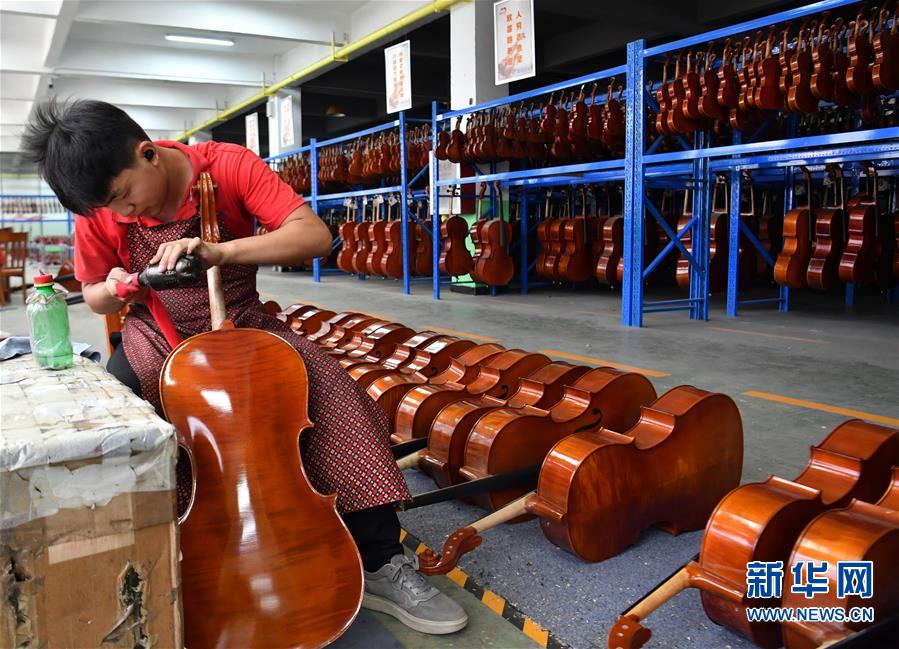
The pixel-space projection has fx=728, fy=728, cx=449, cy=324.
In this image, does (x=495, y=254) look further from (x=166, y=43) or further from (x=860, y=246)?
(x=166, y=43)

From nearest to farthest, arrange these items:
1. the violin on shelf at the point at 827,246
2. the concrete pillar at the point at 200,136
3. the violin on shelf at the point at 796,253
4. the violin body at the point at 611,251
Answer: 1. the violin on shelf at the point at 827,246
2. the violin on shelf at the point at 796,253
3. the violin body at the point at 611,251
4. the concrete pillar at the point at 200,136

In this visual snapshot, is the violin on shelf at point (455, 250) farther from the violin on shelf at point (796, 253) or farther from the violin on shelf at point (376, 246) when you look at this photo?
the violin on shelf at point (796, 253)

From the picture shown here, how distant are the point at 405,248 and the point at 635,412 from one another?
800cm

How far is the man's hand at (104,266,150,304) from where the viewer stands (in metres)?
1.91

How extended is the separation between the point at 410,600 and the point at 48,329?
1071 mm

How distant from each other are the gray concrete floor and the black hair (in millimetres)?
1253

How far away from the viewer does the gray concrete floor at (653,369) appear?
5.99 feet

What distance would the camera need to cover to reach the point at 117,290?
1.91m

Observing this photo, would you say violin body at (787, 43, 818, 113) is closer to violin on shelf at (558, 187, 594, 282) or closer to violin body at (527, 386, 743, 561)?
violin on shelf at (558, 187, 594, 282)

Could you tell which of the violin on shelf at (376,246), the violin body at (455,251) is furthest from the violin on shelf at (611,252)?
the violin on shelf at (376,246)

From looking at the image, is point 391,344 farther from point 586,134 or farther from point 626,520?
point 586,134

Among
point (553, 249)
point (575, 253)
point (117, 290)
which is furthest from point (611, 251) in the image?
point (117, 290)

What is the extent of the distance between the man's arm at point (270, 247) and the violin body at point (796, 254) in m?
5.93

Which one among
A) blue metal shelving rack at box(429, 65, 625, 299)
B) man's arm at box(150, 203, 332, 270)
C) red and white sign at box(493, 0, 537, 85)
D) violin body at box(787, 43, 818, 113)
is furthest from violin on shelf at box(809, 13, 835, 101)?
man's arm at box(150, 203, 332, 270)
